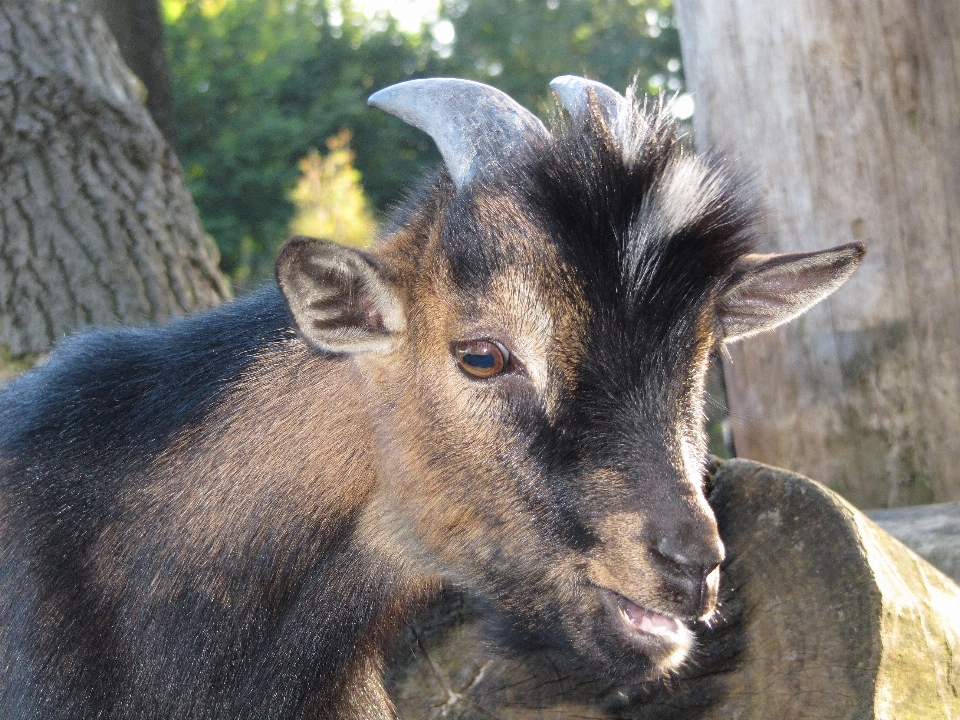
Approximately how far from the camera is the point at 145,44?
8.41 meters

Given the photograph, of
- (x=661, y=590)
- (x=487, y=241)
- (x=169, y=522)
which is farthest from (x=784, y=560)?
(x=169, y=522)

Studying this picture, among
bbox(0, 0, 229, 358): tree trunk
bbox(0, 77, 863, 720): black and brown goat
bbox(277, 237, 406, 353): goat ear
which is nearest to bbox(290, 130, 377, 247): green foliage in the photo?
bbox(0, 0, 229, 358): tree trunk

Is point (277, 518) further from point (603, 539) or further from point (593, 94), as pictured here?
point (593, 94)

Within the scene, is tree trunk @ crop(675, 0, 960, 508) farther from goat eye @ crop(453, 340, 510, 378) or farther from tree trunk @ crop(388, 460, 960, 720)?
goat eye @ crop(453, 340, 510, 378)

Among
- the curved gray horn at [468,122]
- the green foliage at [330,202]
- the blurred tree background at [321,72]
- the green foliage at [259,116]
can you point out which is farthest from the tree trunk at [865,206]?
the green foliage at [259,116]

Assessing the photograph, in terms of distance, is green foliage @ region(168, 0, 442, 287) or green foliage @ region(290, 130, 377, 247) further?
green foliage @ region(168, 0, 442, 287)

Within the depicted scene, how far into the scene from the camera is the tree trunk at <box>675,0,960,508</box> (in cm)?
463

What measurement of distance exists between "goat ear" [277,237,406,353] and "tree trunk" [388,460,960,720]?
104 centimetres

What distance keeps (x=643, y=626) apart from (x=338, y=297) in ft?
4.36

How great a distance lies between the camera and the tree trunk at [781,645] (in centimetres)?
284

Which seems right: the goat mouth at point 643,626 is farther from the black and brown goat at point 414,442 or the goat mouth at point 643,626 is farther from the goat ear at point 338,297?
the goat ear at point 338,297

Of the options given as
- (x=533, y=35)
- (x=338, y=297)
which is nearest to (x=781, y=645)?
(x=338, y=297)

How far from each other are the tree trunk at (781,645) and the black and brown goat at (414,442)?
7.5 inches

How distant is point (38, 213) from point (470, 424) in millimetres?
4301
